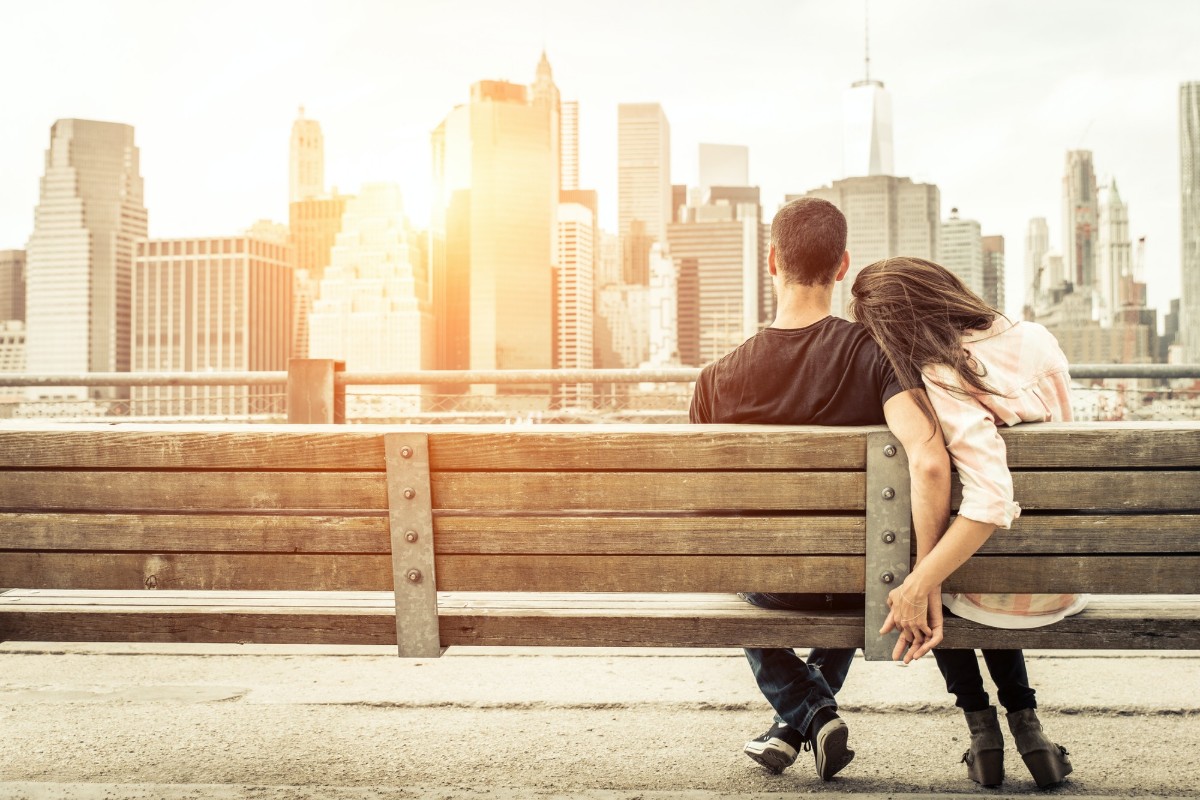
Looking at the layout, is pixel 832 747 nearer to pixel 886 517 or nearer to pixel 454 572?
pixel 886 517

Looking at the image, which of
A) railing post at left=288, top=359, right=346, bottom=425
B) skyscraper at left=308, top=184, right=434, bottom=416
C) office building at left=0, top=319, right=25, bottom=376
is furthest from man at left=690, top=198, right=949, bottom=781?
office building at left=0, top=319, right=25, bottom=376

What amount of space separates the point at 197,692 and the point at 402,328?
17872 centimetres

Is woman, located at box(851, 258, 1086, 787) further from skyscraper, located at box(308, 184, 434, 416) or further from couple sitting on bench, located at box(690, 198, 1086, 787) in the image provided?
skyscraper, located at box(308, 184, 434, 416)

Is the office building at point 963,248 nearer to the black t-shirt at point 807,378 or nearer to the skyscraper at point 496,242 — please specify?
the skyscraper at point 496,242

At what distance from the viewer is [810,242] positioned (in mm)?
2938

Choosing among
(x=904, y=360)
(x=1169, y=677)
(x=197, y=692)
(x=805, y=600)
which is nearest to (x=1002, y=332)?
(x=904, y=360)

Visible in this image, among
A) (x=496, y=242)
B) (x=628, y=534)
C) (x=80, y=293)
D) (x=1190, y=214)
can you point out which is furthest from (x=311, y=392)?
(x=80, y=293)

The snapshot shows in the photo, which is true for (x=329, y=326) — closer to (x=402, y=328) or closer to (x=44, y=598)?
(x=402, y=328)

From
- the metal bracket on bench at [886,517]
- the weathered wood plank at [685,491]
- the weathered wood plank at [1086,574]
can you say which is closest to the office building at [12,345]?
the weathered wood plank at [685,491]

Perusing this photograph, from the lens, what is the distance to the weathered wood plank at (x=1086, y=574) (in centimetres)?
255

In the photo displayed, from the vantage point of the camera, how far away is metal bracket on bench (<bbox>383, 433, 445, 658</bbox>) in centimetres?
256

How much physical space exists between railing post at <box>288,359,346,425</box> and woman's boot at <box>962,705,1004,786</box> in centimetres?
394

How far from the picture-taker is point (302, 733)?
148 inches

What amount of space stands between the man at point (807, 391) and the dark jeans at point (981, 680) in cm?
34
